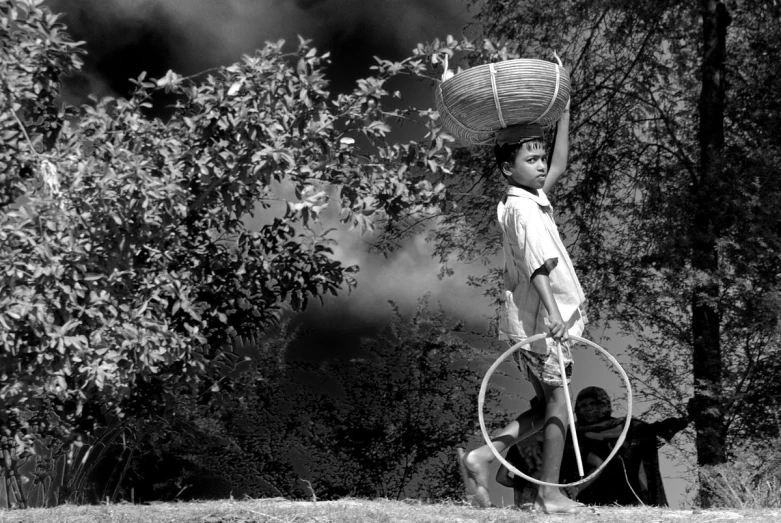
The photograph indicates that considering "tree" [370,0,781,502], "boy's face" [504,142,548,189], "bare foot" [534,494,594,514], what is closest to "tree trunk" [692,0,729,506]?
"tree" [370,0,781,502]

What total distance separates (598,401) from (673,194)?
7.45 feet

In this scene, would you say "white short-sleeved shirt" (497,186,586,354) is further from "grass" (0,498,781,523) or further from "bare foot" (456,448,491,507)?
"grass" (0,498,781,523)

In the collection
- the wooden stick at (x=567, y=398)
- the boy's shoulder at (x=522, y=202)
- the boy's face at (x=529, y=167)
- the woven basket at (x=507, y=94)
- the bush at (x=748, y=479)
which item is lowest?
the bush at (x=748, y=479)

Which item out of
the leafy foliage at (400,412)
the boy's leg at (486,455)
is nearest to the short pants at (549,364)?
the boy's leg at (486,455)

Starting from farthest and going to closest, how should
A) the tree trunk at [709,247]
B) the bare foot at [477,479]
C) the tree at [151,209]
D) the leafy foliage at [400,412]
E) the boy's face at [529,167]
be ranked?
the leafy foliage at [400,412] < the tree trunk at [709,247] < the tree at [151,209] < the boy's face at [529,167] < the bare foot at [477,479]

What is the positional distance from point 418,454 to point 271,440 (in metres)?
1.54

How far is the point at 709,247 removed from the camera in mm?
7887

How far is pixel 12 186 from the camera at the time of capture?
5883mm

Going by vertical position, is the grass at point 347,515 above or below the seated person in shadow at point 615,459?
below

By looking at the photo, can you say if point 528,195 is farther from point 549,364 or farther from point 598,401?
point 598,401

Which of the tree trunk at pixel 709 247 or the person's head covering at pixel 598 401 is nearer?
the person's head covering at pixel 598 401

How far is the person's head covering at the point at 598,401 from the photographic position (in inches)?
280

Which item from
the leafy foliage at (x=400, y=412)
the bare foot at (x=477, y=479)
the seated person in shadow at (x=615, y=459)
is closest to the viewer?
the bare foot at (x=477, y=479)

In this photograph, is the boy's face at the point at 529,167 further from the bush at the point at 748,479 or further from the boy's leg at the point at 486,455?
the bush at the point at 748,479
